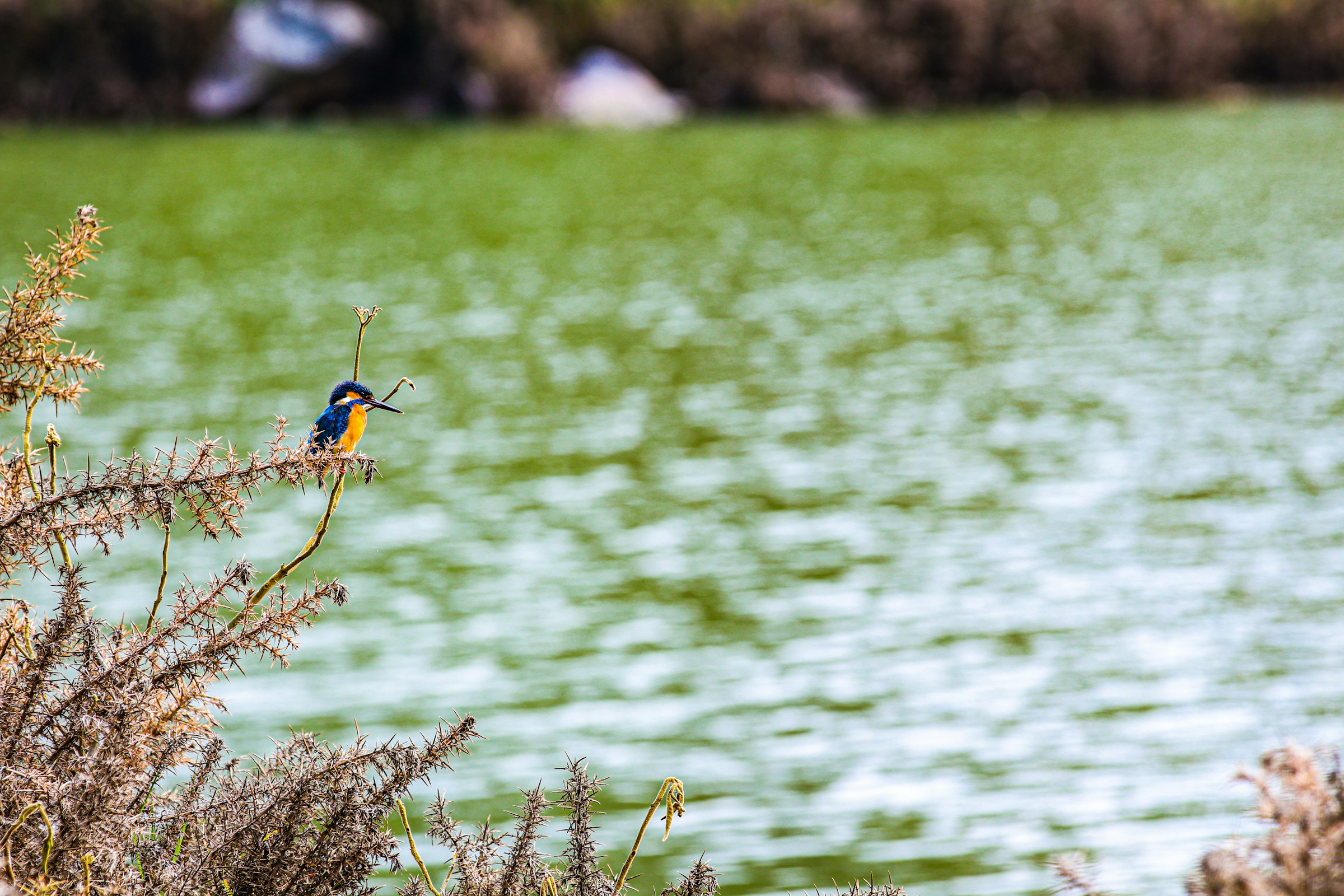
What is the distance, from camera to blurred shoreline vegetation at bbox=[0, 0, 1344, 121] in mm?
38969

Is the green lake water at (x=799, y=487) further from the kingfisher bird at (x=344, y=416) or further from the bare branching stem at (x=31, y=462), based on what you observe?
the bare branching stem at (x=31, y=462)

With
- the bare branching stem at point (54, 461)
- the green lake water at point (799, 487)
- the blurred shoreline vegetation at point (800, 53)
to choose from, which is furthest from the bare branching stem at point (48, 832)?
the blurred shoreline vegetation at point (800, 53)

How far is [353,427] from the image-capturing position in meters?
2.71

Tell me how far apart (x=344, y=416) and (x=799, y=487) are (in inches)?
398

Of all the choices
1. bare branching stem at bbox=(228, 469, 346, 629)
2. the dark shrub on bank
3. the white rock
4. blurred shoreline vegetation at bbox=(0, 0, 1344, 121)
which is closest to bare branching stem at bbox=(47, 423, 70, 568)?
bare branching stem at bbox=(228, 469, 346, 629)

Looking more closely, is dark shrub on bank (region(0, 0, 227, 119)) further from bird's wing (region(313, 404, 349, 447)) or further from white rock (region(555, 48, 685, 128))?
bird's wing (region(313, 404, 349, 447))

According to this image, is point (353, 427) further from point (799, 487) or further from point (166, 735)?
point (799, 487)

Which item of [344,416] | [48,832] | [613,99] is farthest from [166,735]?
[613,99]

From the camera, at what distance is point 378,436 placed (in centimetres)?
1402

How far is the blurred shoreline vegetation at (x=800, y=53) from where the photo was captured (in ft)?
128

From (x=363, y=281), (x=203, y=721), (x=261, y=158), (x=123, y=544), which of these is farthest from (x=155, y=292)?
(x=203, y=721)

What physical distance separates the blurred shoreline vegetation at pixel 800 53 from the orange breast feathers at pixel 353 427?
37341 mm

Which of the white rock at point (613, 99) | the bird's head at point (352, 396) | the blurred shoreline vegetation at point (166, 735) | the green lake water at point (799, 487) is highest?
the white rock at point (613, 99)

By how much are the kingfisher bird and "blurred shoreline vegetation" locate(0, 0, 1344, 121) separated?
37.4m
